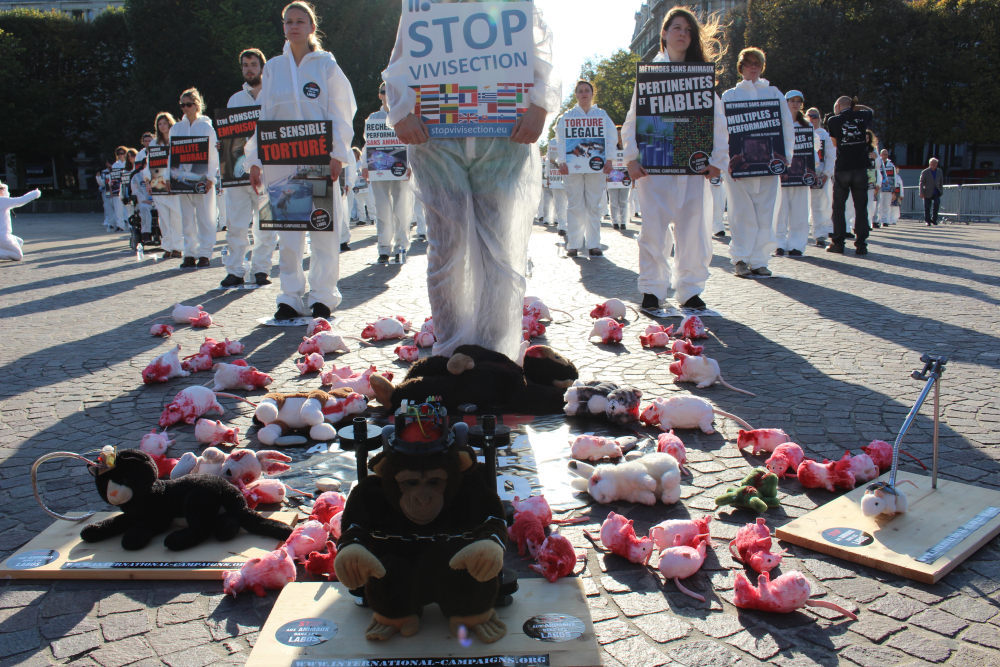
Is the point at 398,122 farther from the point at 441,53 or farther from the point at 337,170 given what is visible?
the point at 337,170

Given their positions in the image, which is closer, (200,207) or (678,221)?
(678,221)

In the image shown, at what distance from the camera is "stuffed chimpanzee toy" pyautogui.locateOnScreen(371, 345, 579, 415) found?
4.20 metres

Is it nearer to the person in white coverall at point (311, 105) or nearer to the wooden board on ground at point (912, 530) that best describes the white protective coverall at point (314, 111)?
the person in white coverall at point (311, 105)

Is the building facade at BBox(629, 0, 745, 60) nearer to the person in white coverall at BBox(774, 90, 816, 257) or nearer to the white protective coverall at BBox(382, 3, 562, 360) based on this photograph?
the person in white coverall at BBox(774, 90, 816, 257)

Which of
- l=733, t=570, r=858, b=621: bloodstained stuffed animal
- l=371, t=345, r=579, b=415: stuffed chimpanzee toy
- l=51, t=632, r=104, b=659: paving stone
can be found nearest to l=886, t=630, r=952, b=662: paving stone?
l=733, t=570, r=858, b=621: bloodstained stuffed animal

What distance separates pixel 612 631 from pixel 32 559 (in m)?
2.02

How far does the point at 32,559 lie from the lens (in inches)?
103

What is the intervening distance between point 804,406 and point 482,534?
280 cm

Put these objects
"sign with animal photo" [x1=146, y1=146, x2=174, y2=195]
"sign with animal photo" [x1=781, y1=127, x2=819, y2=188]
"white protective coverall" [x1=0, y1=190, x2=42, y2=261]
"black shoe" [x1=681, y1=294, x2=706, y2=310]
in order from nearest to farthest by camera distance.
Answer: "black shoe" [x1=681, y1=294, x2=706, y2=310] → "sign with animal photo" [x1=781, y1=127, x2=819, y2=188] → "sign with animal photo" [x1=146, y1=146, x2=174, y2=195] → "white protective coverall" [x1=0, y1=190, x2=42, y2=261]

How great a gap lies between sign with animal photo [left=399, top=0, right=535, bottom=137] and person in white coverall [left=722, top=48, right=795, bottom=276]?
5402 mm

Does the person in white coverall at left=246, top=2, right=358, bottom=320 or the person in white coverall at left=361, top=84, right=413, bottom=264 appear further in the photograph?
the person in white coverall at left=361, top=84, right=413, bottom=264

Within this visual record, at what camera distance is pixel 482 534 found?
210cm

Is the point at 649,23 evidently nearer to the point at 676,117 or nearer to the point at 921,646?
the point at 676,117

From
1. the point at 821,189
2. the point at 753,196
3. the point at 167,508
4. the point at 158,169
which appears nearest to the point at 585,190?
the point at 753,196
